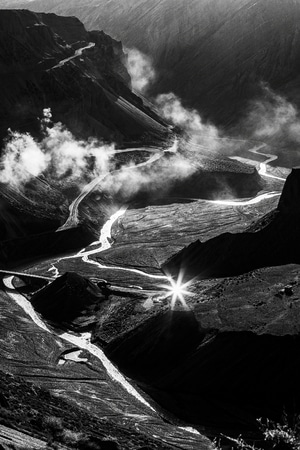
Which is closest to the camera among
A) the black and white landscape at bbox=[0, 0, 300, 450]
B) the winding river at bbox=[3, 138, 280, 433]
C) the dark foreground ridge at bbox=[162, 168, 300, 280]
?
the black and white landscape at bbox=[0, 0, 300, 450]

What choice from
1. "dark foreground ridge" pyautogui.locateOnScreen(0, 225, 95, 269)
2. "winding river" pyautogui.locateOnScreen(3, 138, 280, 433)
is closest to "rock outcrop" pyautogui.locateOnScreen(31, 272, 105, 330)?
"winding river" pyautogui.locateOnScreen(3, 138, 280, 433)

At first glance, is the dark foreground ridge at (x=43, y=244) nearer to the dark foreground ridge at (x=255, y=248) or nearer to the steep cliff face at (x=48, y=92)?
the dark foreground ridge at (x=255, y=248)

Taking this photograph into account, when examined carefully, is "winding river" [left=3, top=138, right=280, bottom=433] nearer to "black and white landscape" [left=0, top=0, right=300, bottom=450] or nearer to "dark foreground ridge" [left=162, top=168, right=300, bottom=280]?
"black and white landscape" [left=0, top=0, right=300, bottom=450]

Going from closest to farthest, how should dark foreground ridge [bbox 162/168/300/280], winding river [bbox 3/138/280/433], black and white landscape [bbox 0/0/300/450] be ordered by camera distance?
1. black and white landscape [bbox 0/0/300/450]
2. winding river [bbox 3/138/280/433]
3. dark foreground ridge [bbox 162/168/300/280]

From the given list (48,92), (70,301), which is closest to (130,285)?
(70,301)

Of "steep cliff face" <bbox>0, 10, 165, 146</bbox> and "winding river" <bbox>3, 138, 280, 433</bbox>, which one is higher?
"steep cliff face" <bbox>0, 10, 165, 146</bbox>

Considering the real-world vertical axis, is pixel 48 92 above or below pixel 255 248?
above

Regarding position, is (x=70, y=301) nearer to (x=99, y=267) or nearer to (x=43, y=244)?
(x=99, y=267)
